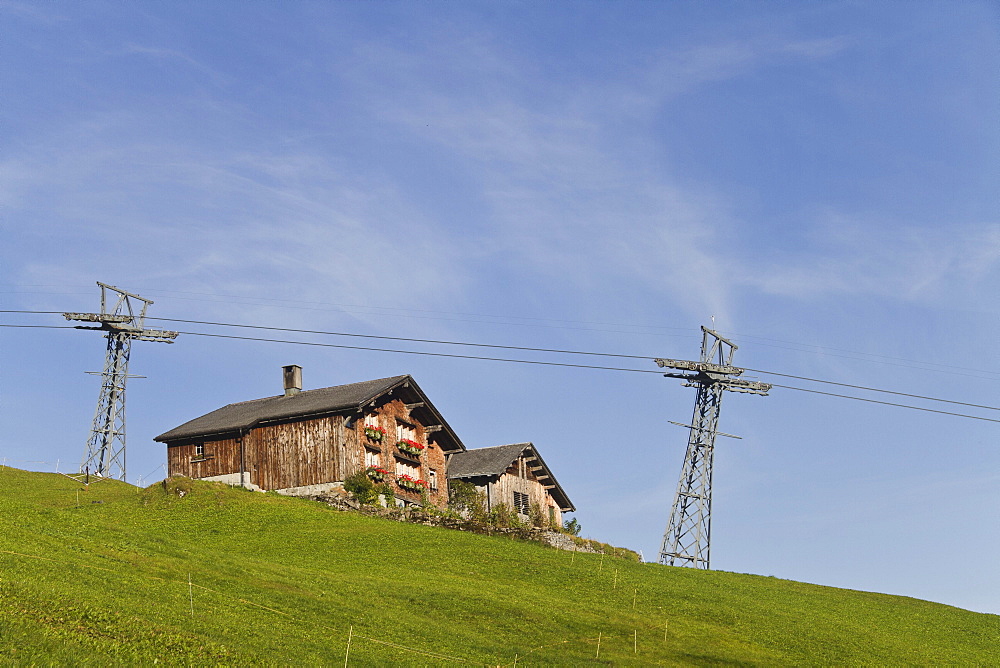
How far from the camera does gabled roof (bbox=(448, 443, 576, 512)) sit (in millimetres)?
70938

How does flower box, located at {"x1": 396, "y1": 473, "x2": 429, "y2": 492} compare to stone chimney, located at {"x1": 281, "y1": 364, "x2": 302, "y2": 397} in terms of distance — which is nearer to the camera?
flower box, located at {"x1": 396, "y1": 473, "x2": 429, "y2": 492}

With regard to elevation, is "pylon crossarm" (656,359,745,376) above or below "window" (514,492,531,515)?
above

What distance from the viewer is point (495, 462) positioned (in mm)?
71750

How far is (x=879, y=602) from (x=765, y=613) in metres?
11.0

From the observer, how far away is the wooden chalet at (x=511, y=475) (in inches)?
2781

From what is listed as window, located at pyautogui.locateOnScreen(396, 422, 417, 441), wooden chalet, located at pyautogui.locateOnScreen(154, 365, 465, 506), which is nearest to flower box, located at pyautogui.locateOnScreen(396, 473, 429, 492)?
wooden chalet, located at pyautogui.locateOnScreen(154, 365, 465, 506)

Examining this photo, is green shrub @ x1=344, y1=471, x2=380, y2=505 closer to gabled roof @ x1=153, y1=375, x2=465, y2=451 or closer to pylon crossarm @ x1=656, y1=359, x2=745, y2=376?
gabled roof @ x1=153, y1=375, x2=465, y2=451

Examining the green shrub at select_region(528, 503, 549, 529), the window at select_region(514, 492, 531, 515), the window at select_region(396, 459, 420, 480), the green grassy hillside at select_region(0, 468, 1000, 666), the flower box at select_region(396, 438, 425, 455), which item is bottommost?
the green grassy hillside at select_region(0, 468, 1000, 666)

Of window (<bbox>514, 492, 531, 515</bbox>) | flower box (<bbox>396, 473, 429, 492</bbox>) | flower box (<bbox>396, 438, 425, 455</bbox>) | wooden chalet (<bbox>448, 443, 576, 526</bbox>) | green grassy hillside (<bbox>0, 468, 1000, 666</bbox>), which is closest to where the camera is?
green grassy hillside (<bbox>0, 468, 1000, 666</bbox>)

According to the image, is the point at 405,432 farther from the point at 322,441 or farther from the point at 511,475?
the point at 511,475

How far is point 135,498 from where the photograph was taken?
172 ft

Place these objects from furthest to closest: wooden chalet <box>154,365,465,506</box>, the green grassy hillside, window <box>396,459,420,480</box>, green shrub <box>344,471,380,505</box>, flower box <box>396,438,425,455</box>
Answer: flower box <box>396,438,425,455</box> < window <box>396,459,420,480</box> < wooden chalet <box>154,365,465,506</box> < green shrub <box>344,471,380,505</box> < the green grassy hillside

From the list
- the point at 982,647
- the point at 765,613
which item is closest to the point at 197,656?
the point at 765,613

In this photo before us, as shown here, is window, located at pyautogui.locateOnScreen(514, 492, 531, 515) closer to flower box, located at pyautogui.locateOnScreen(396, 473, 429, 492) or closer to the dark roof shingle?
flower box, located at pyautogui.locateOnScreen(396, 473, 429, 492)
